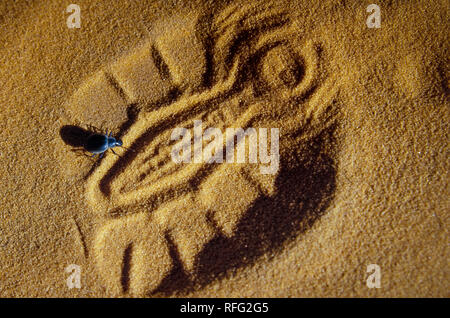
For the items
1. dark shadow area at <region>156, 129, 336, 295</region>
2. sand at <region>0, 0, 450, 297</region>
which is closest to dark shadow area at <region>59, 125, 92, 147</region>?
sand at <region>0, 0, 450, 297</region>

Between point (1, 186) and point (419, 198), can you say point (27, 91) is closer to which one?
Answer: point (1, 186)

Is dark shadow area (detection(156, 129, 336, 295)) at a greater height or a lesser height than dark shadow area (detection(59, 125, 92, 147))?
lesser

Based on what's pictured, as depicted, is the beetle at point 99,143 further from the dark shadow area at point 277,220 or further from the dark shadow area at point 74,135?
the dark shadow area at point 277,220

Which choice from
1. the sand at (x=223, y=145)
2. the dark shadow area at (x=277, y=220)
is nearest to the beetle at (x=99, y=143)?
the sand at (x=223, y=145)

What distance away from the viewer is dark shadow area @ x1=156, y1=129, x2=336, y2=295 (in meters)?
1.72

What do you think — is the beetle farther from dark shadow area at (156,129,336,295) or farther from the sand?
dark shadow area at (156,129,336,295)

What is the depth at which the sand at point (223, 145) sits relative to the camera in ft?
5.63

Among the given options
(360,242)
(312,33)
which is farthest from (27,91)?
(360,242)

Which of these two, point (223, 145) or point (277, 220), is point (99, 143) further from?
point (277, 220)

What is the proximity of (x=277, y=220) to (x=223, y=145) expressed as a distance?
519 millimetres

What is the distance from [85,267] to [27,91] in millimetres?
1075

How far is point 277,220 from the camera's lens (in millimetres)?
1743

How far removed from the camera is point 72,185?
6.02 feet

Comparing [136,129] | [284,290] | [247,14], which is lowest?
[284,290]
